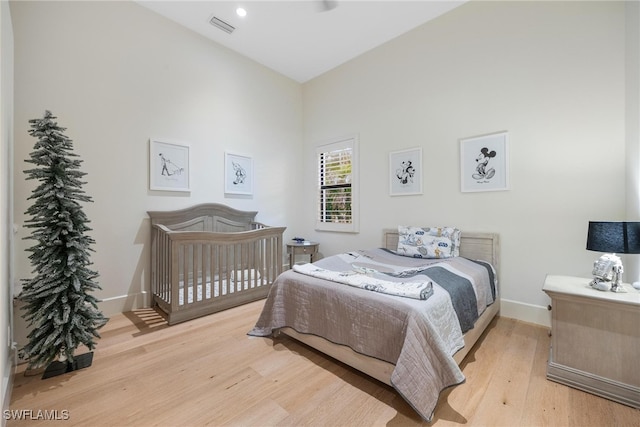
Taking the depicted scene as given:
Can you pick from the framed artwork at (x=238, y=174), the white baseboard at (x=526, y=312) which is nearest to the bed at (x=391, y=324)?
the white baseboard at (x=526, y=312)

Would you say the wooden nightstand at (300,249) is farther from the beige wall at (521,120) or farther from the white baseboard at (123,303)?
the white baseboard at (123,303)

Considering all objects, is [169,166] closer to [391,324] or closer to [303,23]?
[303,23]

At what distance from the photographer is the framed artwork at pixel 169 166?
9.76 feet

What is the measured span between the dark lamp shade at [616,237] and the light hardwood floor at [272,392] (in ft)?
2.91

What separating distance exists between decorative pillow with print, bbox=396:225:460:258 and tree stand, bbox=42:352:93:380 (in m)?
2.90

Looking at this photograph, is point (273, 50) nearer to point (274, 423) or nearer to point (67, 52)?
point (67, 52)

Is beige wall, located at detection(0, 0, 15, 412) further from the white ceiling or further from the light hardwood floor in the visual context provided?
the white ceiling

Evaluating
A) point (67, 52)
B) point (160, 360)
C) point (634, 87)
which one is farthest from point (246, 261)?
point (634, 87)

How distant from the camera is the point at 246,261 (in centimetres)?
307

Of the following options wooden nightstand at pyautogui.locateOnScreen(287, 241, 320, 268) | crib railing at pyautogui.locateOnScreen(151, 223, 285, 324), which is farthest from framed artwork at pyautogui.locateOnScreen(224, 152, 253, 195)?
wooden nightstand at pyautogui.locateOnScreen(287, 241, 320, 268)

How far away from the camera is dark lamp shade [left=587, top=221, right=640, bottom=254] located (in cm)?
163

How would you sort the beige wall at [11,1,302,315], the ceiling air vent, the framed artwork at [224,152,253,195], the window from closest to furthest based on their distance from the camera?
the beige wall at [11,1,302,315] < the ceiling air vent < the framed artwork at [224,152,253,195] < the window

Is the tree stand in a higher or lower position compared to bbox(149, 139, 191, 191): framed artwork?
lower

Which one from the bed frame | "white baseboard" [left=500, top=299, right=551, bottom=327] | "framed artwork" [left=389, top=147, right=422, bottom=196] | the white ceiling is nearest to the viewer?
the bed frame
